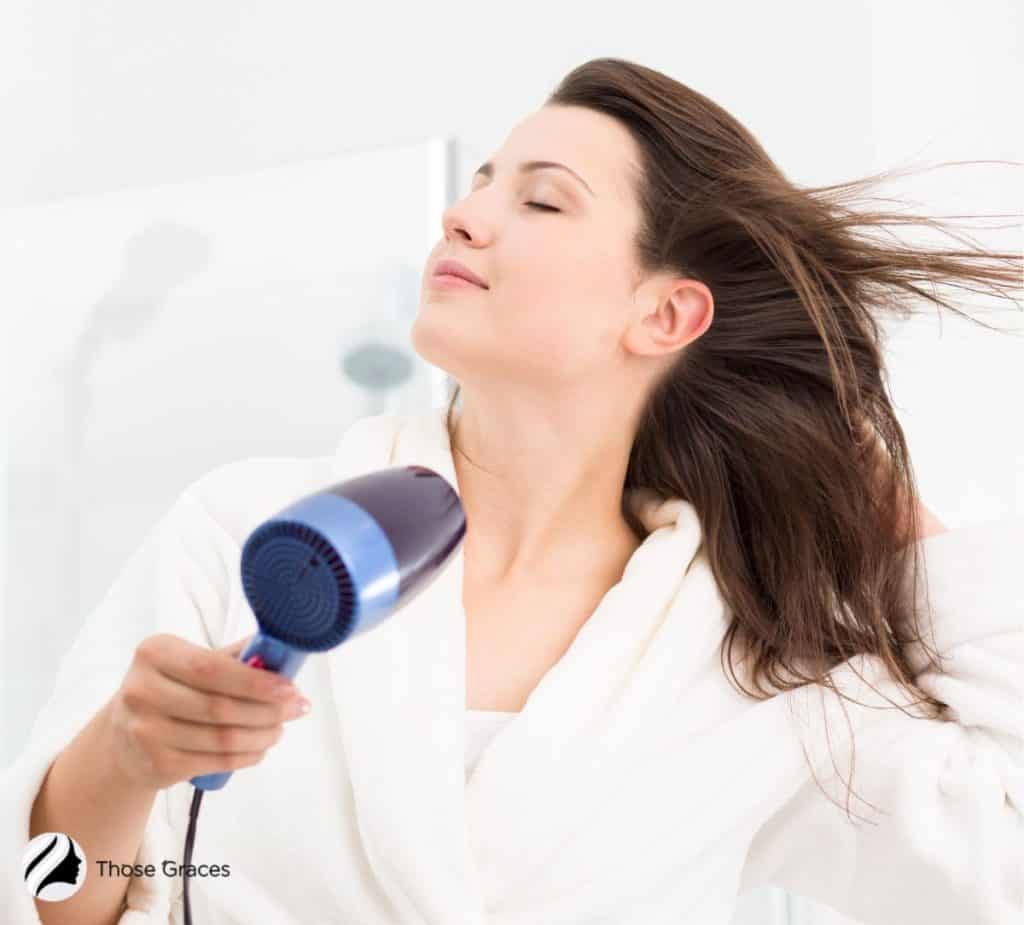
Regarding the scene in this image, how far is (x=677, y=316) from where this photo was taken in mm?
1232

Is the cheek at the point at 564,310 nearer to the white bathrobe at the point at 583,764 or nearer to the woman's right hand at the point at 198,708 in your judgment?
the white bathrobe at the point at 583,764

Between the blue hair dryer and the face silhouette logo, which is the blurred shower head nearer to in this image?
the face silhouette logo

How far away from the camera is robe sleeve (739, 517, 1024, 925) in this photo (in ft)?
3.73

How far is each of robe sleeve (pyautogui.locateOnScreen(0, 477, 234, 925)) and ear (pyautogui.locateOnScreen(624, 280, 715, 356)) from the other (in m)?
0.46

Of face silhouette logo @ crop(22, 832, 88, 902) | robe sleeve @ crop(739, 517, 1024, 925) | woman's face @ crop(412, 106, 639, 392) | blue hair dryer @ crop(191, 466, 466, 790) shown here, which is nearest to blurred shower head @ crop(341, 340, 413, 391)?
woman's face @ crop(412, 106, 639, 392)

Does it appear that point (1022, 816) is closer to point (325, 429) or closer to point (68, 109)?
point (325, 429)

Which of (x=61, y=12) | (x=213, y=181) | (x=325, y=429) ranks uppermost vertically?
(x=61, y=12)

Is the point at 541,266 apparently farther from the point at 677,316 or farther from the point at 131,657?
the point at 131,657

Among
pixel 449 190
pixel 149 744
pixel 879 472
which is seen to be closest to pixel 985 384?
pixel 879 472

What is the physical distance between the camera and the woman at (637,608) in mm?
1023

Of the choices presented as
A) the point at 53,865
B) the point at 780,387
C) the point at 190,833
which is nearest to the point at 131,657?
the point at 53,865

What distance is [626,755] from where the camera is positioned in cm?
108

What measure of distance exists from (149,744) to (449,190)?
3.32 ft

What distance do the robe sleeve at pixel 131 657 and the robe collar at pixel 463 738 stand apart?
0.14 m
